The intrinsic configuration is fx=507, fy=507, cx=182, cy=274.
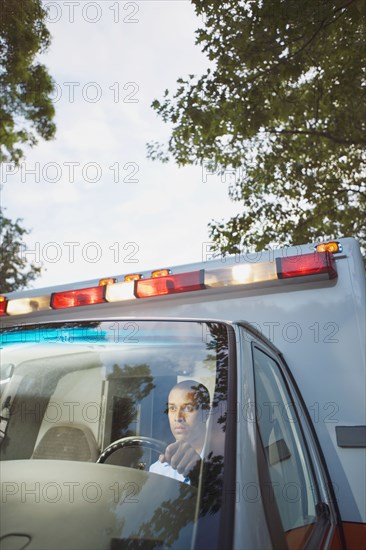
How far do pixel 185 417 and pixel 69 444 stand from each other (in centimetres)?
77

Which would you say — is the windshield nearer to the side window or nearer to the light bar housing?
the side window

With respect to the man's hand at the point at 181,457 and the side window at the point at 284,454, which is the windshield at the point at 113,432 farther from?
the side window at the point at 284,454

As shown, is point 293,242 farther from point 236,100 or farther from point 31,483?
point 31,483

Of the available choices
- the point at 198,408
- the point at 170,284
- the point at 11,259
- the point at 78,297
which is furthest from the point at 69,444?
the point at 11,259

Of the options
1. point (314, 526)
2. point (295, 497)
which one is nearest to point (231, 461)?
point (295, 497)

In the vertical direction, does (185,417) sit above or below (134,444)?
above

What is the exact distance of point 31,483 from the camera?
173cm

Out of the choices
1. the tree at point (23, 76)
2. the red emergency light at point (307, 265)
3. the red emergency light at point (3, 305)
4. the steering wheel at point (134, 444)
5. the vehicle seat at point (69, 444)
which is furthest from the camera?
the tree at point (23, 76)

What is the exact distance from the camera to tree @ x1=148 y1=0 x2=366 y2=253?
7043 mm

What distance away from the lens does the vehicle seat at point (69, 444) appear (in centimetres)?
221

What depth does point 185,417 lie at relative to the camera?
1.86 m

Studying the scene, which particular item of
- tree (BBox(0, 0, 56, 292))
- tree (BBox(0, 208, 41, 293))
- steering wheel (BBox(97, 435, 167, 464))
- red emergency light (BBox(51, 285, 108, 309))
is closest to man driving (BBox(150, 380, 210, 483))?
steering wheel (BBox(97, 435, 167, 464))

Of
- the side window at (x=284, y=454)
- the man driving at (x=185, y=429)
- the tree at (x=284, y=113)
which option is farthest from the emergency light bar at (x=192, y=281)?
the tree at (x=284, y=113)

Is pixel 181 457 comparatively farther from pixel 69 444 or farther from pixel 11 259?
pixel 11 259
